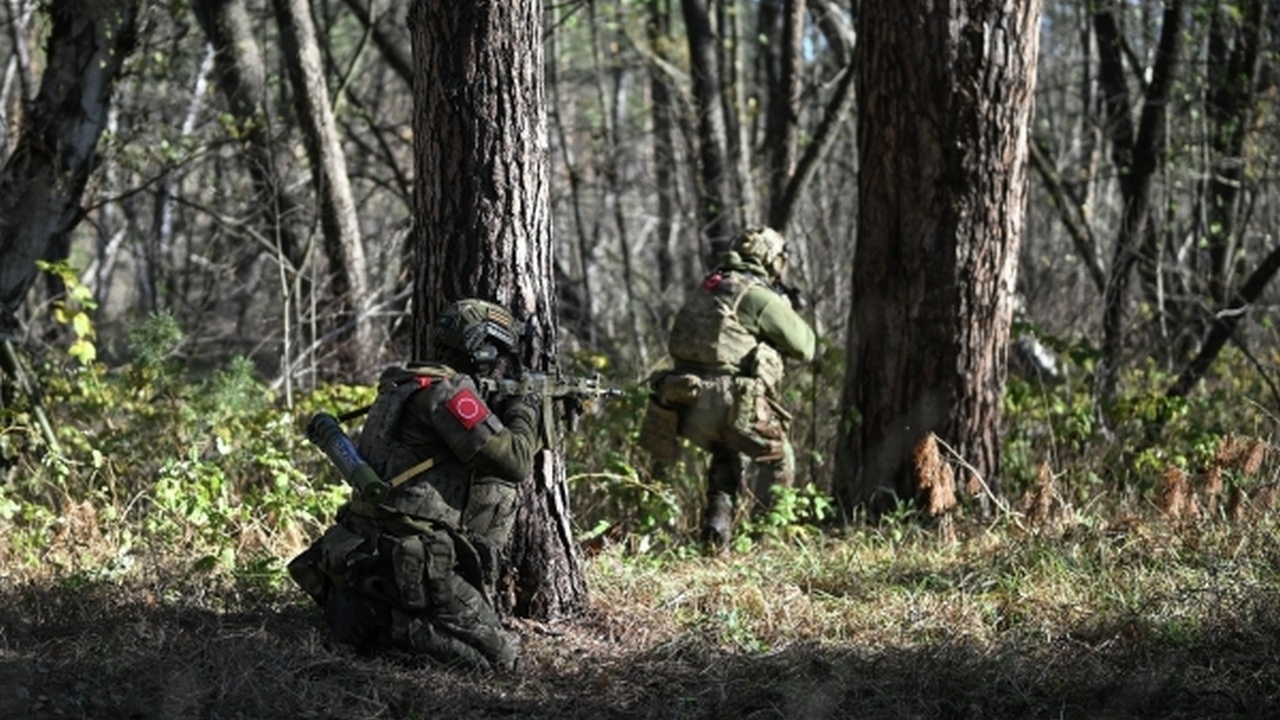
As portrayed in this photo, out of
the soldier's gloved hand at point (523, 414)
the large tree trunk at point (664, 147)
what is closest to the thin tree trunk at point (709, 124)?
the large tree trunk at point (664, 147)

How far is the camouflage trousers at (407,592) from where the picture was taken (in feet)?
19.3

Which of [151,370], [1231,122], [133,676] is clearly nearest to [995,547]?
[133,676]

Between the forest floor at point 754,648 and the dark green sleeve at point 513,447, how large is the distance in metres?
0.77

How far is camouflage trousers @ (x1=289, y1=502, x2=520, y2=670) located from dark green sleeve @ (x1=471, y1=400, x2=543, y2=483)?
294mm

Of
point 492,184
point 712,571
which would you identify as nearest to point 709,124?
point 712,571

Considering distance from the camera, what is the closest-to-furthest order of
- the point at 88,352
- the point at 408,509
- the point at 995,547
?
the point at 408,509
the point at 995,547
the point at 88,352

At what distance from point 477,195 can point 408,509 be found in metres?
1.28

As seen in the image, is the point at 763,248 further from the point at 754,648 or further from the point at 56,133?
the point at 56,133

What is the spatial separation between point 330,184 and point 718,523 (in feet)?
15.6

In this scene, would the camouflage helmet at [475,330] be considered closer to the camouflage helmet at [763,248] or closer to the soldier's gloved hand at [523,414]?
the soldier's gloved hand at [523,414]

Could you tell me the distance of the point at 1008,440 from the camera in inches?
387

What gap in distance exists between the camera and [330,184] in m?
12.0

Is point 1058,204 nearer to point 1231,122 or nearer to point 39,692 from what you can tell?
point 1231,122

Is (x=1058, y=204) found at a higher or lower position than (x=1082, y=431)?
higher
